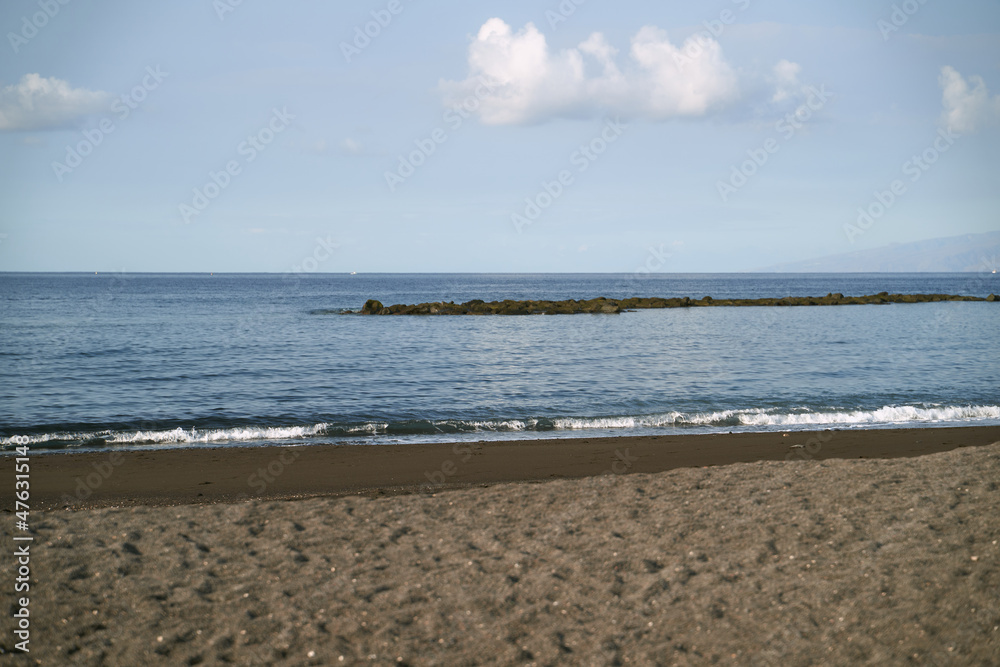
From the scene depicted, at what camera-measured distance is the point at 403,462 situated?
12.9 meters

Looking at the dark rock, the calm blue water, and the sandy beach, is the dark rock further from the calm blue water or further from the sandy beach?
the sandy beach

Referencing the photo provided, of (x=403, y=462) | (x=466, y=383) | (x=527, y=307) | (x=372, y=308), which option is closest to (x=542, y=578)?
(x=403, y=462)

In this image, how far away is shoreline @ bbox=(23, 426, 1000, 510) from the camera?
11.0m

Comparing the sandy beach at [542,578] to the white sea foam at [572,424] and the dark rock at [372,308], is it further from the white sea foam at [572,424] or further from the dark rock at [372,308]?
the dark rock at [372,308]

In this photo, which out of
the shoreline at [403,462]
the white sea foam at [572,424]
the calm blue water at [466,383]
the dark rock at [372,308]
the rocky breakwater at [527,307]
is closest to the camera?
the shoreline at [403,462]

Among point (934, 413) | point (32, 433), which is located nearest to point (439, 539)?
point (32, 433)

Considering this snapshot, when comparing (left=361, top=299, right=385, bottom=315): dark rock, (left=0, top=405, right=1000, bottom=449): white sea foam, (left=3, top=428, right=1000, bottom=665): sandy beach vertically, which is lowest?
(left=0, top=405, right=1000, bottom=449): white sea foam

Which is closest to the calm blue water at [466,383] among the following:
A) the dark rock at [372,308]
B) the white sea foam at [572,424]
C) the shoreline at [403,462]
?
the white sea foam at [572,424]

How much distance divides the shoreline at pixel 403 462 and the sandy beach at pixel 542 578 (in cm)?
223

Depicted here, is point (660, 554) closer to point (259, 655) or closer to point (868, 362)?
point (259, 655)

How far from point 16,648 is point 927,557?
25.8 ft

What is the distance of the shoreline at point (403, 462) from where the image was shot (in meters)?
11.0

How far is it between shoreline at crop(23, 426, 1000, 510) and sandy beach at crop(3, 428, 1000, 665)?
7.32ft

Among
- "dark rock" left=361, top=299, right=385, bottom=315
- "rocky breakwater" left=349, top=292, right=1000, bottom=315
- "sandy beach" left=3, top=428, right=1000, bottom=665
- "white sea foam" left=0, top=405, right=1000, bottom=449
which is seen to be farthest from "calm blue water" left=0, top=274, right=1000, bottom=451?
"rocky breakwater" left=349, top=292, right=1000, bottom=315
